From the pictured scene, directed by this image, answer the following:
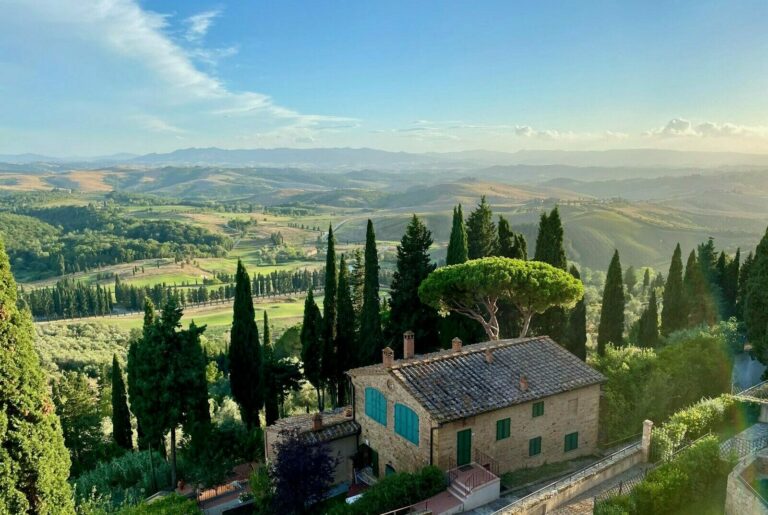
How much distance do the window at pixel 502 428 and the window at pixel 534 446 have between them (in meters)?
1.39

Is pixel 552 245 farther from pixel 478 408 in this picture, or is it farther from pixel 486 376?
pixel 478 408

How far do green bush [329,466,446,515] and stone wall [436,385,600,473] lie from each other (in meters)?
1.04

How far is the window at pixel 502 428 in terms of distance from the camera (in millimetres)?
20234

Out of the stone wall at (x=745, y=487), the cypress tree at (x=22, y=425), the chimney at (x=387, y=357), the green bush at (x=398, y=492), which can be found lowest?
the green bush at (x=398, y=492)

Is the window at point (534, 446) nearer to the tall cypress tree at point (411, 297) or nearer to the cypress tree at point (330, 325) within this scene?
the tall cypress tree at point (411, 297)

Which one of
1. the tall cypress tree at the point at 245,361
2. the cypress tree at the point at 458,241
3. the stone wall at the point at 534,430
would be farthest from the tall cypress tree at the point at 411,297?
the stone wall at the point at 534,430

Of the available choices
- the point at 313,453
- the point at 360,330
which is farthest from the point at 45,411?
the point at 360,330

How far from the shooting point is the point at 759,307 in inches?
1021

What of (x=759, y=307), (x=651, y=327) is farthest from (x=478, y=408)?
(x=651, y=327)

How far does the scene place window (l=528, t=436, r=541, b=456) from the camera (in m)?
21.2

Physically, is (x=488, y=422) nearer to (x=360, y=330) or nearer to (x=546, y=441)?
(x=546, y=441)

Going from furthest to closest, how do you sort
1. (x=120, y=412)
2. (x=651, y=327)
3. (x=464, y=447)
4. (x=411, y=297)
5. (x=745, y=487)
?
(x=651, y=327)
(x=120, y=412)
(x=411, y=297)
(x=464, y=447)
(x=745, y=487)

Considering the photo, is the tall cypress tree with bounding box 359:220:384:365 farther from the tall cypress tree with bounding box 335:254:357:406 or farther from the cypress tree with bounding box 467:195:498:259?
the cypress tree with bounding box 467:195:498:259

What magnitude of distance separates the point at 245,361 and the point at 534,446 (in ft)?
53.6
